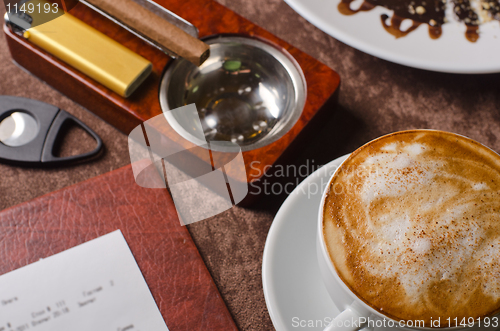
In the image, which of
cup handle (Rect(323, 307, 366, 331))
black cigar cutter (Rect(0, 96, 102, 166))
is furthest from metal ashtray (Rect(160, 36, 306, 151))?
cup handle (Rect(323, 307, 366, 331))

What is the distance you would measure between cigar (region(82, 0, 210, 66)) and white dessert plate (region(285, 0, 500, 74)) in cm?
13

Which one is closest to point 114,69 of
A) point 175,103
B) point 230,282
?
point 175,103

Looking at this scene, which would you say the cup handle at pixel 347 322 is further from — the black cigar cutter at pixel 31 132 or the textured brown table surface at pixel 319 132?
the black cigar cutter at pixel 31 132

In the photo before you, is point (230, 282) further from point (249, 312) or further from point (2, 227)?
point (2, 227)

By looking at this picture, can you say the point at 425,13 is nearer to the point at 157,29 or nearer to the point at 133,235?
the point at 157,29

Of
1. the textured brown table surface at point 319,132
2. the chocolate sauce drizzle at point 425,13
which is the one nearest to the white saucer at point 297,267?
the textured brown table surface at point 319,132

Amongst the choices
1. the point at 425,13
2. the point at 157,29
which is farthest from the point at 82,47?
the point at 425,13

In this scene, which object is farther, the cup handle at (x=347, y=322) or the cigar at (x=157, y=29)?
the cigar at (x=157, y=29)

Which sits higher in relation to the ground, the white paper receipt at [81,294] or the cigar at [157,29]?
the cigar at [157,29]

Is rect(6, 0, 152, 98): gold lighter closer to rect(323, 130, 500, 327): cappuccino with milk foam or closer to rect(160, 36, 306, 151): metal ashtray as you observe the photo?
rect(160, 36, 306, 151): metal ashtray

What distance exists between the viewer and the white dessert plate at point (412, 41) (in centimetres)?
48

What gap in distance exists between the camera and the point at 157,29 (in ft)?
1.75

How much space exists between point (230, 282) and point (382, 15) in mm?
390

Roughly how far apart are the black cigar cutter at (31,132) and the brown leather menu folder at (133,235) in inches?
2.2
